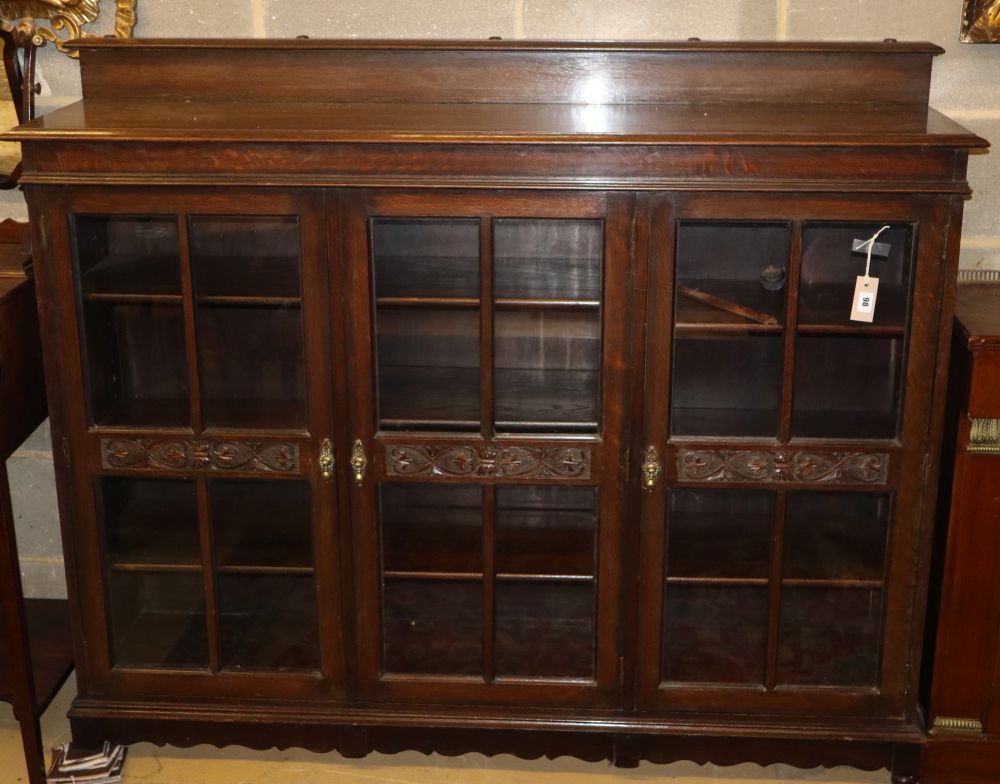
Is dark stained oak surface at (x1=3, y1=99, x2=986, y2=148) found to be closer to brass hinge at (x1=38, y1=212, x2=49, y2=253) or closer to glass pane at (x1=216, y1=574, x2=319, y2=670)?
brass hinge at (x1=38, y1=212, x2=49, y2=253)

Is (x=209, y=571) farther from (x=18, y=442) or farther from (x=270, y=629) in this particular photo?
(x=18, y=442)

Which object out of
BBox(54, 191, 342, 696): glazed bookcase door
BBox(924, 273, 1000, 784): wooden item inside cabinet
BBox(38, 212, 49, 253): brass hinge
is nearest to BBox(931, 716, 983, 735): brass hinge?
BBox(924, 273, 1000, 784): wooden item inside cabinet

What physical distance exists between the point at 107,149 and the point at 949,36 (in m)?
1.93

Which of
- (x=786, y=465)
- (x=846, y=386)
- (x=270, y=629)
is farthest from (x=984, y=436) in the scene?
(x=270, y=629)

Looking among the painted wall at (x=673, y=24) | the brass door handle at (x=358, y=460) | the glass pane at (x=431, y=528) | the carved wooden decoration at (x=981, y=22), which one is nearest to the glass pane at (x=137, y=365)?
the brass door handle at (x=358, y=460)

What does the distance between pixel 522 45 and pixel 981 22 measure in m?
1.07

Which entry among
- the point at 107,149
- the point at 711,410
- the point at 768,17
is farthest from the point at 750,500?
the point at 107,149

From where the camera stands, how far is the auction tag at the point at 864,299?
2451 mm

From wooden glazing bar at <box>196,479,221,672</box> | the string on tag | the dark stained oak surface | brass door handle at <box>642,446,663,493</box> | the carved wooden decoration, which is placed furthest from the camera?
the carved wooden decoration

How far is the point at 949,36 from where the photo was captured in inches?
112

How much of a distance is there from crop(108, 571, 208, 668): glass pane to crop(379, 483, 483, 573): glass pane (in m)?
0.47

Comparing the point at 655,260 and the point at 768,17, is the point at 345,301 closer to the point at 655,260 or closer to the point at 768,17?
the point at 655,260

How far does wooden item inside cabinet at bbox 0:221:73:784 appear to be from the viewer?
2.61 meters

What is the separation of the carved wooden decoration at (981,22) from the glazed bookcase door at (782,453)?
0.67 meters
